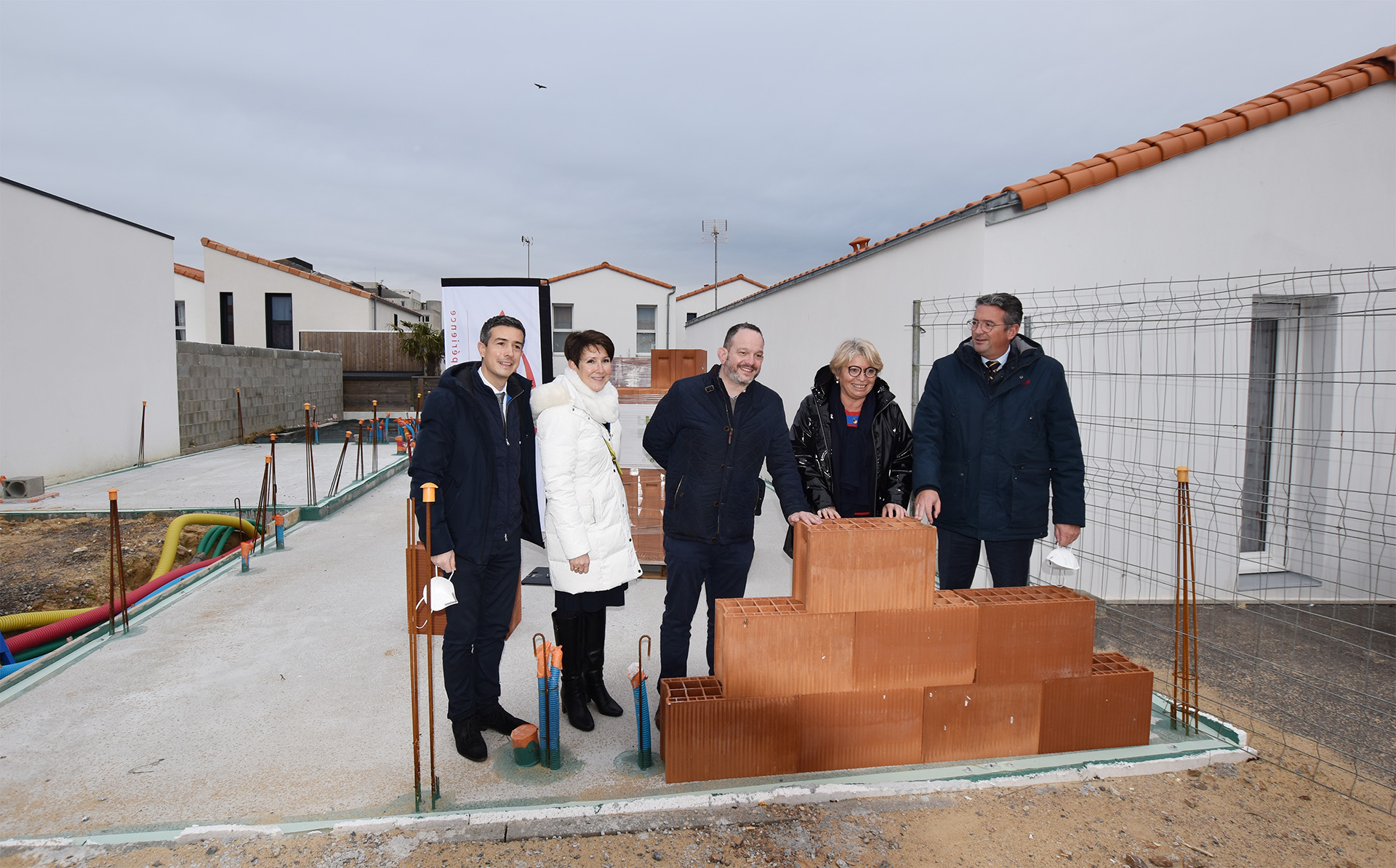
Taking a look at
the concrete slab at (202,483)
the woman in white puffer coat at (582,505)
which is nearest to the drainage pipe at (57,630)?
the concrete slab at (202,483)

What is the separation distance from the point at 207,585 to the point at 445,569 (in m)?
3.61

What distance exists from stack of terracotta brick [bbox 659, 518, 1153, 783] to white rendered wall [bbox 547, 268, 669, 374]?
81.9ft

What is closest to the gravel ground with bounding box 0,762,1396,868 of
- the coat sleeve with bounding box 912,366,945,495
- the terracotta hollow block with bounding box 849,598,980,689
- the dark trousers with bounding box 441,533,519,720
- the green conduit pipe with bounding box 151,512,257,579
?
the terracotta hollow block with bounding box 849,598,980,689

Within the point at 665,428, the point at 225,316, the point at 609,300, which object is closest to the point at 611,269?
the point at 609,300

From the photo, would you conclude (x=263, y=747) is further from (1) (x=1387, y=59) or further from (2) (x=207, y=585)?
(1) (x=1387, y=59)

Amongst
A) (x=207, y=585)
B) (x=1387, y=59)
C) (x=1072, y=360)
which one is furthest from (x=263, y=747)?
(x=1387, y=59)

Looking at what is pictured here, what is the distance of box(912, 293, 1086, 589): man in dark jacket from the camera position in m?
3.01

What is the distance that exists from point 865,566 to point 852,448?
76cm

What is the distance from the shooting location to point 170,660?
378 centimetres

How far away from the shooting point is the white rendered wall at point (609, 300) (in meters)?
27.2

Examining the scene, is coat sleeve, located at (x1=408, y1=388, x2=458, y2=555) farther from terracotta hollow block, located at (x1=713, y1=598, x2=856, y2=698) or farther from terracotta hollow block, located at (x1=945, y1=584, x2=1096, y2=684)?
terracotta hollow block, located at (x1=945, y1=584, x2=1096, y2=684)

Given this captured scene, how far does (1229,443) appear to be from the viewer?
198 inches

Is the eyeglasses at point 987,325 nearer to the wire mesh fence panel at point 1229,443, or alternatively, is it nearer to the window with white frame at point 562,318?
the wire mesh fence panel at point 1229,443

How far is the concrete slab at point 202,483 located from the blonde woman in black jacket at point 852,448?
6.72m
